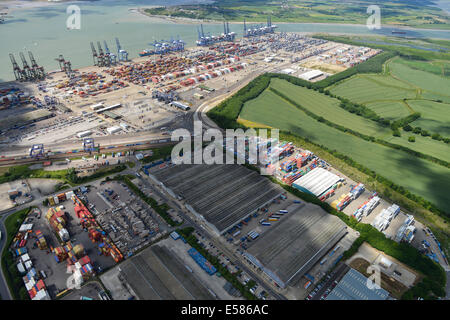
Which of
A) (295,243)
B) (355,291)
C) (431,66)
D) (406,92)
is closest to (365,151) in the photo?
(295,243)

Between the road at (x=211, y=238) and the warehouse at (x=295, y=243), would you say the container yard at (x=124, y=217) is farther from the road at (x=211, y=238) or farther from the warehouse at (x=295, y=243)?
the warehouse at (x=295, y=243)

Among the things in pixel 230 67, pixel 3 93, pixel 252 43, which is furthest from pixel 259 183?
pixel 252 43

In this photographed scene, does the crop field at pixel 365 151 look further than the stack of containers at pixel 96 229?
Yes

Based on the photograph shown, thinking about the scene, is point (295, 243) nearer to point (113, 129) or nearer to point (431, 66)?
point (113, 129)

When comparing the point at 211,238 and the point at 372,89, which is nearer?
the point at 211,238

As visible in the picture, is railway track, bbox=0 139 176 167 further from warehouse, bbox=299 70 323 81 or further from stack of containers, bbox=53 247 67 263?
warehouse, bbox=299 70 323 81

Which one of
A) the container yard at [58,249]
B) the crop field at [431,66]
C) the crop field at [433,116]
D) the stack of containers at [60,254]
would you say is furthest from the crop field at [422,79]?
the stack of containers at [60,254]
